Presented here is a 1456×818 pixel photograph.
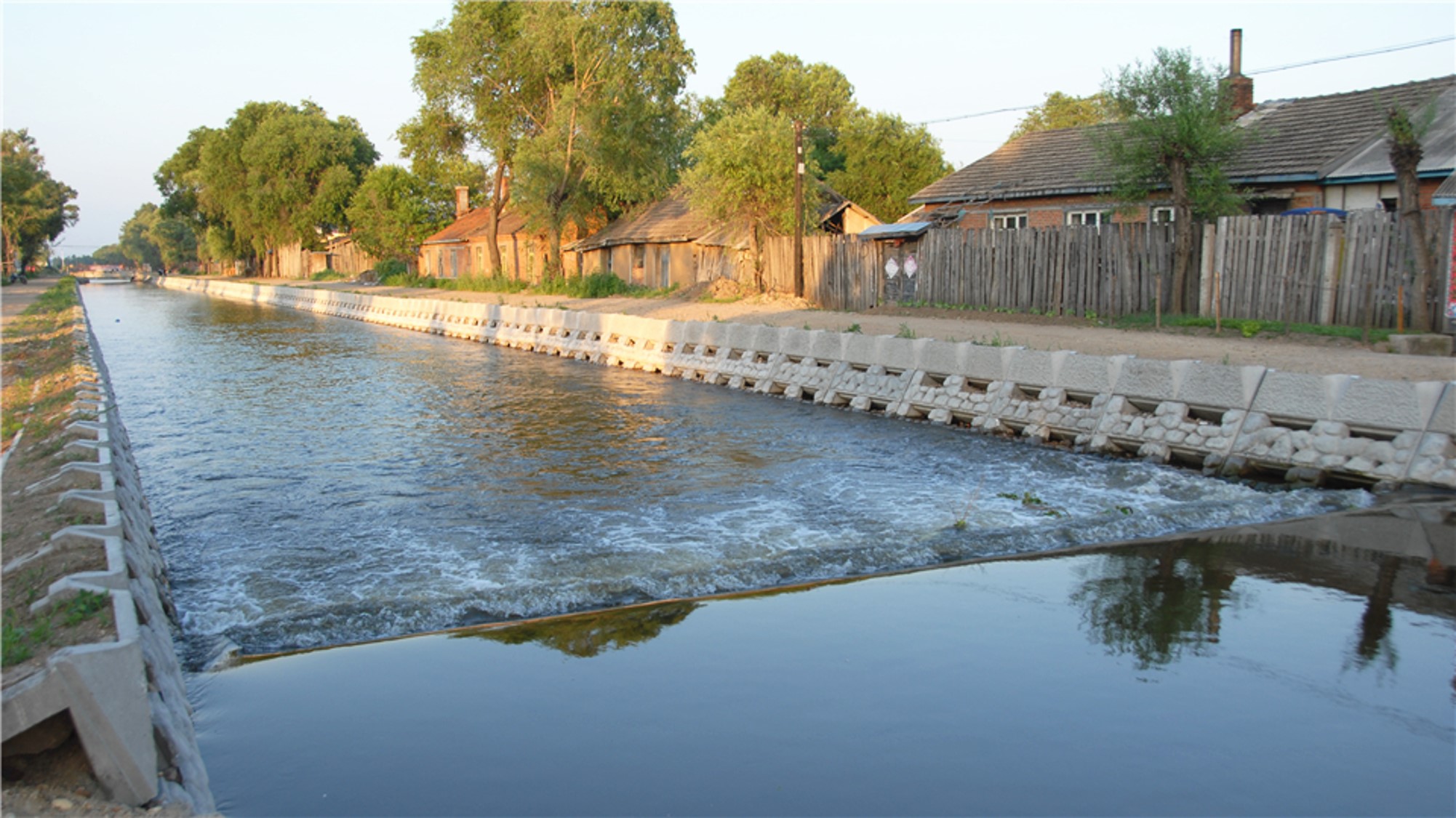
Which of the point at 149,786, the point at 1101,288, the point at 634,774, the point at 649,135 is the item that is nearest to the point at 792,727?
the point at 634,774

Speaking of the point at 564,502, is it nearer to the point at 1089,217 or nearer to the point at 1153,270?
the point at 1153,270

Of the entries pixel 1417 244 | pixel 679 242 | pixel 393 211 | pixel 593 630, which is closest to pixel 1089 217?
pixel 1417 244

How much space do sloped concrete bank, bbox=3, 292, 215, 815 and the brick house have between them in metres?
20.6

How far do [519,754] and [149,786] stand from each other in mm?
1770

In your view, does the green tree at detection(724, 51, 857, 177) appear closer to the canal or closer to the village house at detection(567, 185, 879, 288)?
the village house at detection(567, 185, 879, 288)

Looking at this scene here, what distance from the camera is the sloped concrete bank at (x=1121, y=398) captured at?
10.9 meters

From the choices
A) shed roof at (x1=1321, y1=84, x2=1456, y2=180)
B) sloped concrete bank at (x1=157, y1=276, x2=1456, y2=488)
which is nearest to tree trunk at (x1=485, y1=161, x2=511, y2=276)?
sloped concrete bank at (x1=157, y1=276, x2=1456, y2=488)

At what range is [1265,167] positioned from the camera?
2512 centimetres

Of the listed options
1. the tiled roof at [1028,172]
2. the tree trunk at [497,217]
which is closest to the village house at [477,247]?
the tree trunk at [497,217]

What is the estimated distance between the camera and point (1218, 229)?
20.2 m

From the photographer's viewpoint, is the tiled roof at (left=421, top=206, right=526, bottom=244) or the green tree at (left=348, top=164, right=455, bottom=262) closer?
the tiled roof at (left=421, top=206, right=526, bottom=244)

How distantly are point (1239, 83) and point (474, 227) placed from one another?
154 feet

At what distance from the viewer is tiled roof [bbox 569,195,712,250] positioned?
42.2 metres

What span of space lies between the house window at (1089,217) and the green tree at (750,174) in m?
9.49
